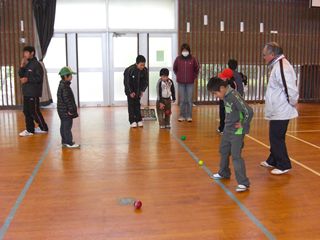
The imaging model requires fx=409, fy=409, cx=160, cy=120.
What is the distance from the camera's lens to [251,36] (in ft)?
39.6

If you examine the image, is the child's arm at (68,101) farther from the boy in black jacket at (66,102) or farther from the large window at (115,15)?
the large window at (115,15)

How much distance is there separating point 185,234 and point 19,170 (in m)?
2.77

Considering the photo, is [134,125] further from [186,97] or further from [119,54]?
[119,54]

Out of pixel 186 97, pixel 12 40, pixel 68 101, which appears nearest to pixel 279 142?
pixel 68 101

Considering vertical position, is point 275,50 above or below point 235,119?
above

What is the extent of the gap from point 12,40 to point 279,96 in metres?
8.58

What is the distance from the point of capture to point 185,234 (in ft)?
11.0

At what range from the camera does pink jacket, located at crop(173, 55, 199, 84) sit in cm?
874

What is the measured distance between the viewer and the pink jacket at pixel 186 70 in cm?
874

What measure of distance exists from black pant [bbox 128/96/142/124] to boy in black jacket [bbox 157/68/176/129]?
0.47 m

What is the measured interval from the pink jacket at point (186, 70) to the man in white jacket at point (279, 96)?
13.1 ft

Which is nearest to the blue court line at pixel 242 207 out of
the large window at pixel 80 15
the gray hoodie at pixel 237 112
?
the gray hoodie at pixel 237 112

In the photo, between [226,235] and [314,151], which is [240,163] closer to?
[226,235]

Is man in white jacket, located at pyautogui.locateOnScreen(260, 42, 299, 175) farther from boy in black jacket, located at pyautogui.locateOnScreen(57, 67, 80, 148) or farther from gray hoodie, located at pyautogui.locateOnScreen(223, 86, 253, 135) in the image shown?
boy in black jacket, located at pyautogui.locateOnScreen(57, 67, 80, 148)
